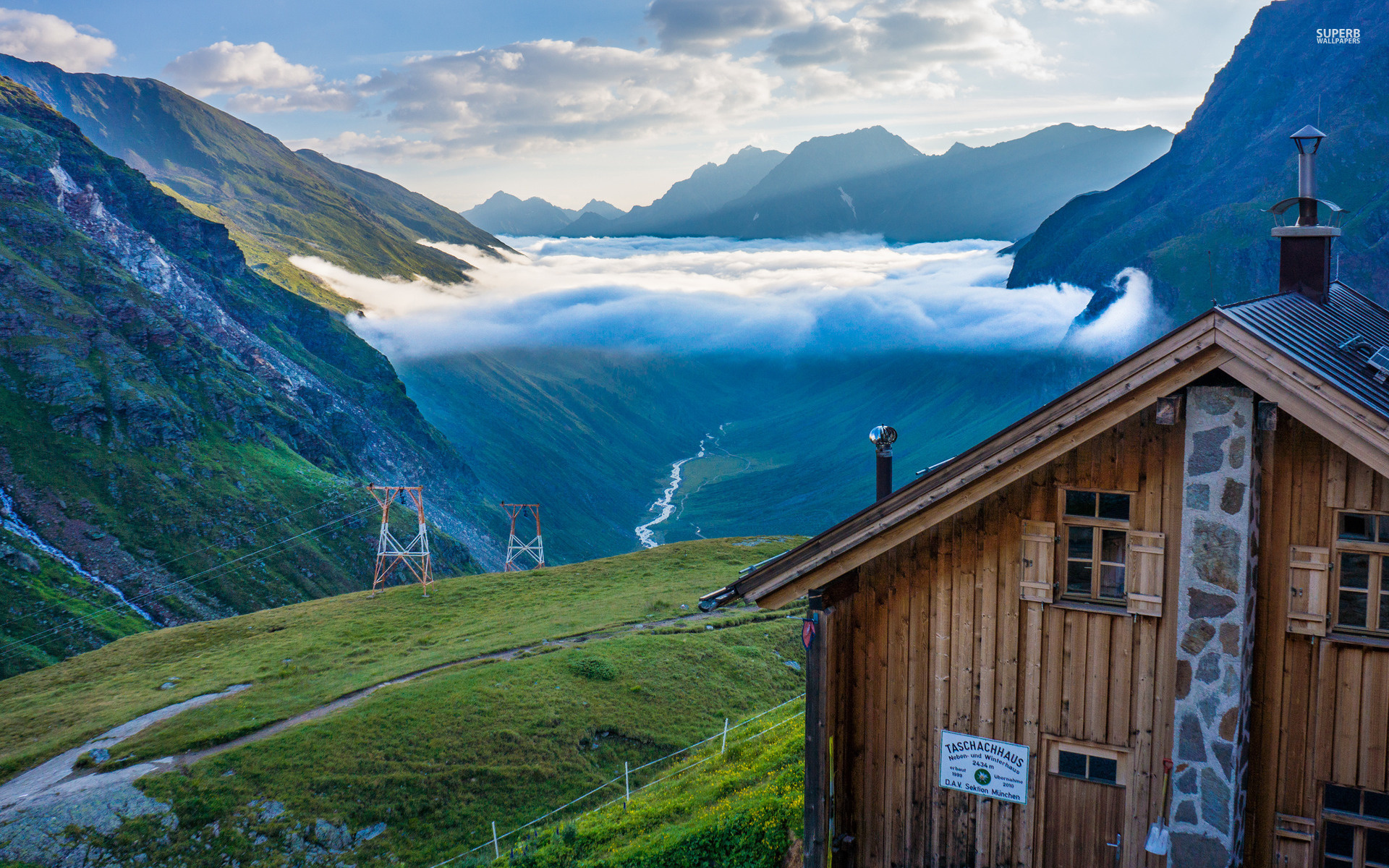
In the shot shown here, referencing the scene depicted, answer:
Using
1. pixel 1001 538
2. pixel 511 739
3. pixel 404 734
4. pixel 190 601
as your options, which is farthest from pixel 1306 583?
pixel 190 601

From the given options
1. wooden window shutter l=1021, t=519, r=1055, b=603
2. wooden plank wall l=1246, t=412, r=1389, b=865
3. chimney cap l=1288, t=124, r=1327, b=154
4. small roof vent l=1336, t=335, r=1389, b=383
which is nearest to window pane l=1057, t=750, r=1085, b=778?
wooden plank wall l=1246, t=412, r=1389, b=865

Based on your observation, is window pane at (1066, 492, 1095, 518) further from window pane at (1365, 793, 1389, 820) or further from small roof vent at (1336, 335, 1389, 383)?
window pane at (1365, 793, 1389, 820)

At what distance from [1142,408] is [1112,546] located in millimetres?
2315

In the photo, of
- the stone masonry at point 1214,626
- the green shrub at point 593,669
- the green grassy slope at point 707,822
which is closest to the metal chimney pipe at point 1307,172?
the stone masonry at point 1214,626

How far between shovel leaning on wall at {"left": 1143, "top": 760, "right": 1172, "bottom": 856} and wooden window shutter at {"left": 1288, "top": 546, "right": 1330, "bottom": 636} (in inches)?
110

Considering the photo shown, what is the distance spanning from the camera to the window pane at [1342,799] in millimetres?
11953

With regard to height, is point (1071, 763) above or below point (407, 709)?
above

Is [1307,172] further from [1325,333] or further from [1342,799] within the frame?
[1342,799]

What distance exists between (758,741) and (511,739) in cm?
1548

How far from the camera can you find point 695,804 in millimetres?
24328

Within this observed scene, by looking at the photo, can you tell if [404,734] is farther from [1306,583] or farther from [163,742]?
[1306,583]

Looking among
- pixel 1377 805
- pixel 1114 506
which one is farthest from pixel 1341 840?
pixel 1114 506

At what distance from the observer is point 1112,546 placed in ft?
43.2

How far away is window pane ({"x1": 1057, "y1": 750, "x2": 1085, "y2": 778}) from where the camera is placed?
529 inches
